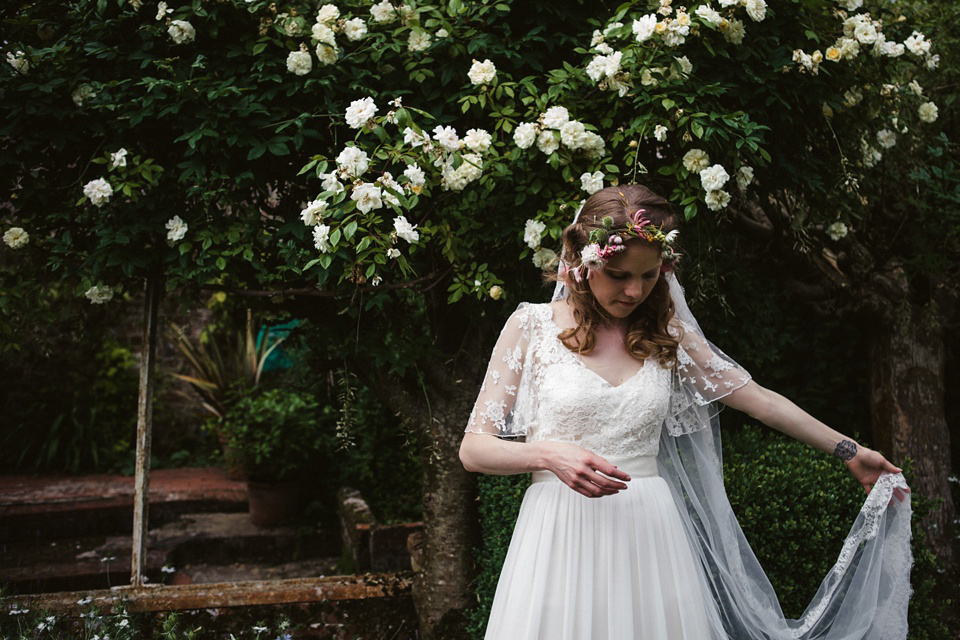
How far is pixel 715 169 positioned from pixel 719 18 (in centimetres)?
58

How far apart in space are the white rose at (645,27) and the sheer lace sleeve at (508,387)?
123 centimetres

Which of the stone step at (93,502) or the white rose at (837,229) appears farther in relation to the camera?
the stone step at (93,502)

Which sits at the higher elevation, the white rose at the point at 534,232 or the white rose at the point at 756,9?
the white rose at the point at 756,9

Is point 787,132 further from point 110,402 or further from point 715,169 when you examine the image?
point 110,402

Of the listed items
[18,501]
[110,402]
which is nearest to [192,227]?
[18,501]

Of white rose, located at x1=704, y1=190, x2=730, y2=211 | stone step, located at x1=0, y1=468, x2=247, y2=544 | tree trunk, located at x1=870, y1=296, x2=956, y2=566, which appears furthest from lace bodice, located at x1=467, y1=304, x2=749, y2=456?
stone step, located at x1=0, y1=468, x2=247, y2=544

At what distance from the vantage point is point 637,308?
248 cm

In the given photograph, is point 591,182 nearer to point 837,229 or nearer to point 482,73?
point 482,73

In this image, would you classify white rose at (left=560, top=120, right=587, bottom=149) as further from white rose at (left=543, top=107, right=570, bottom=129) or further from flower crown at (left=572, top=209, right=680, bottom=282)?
flower crown at (left=572, top=209, right=680, bottom=282)

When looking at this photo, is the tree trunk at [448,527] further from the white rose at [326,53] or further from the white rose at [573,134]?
the white rose at [326,53]

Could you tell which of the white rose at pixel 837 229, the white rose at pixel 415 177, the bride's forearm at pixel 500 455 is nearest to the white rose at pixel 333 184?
the white rose at pixel 415 177

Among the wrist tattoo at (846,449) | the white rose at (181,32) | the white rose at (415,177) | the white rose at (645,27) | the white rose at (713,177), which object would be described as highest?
the white rose at (181,32)

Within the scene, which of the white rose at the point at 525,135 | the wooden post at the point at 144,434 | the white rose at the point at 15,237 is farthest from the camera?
the wooden post at the point at 144,434

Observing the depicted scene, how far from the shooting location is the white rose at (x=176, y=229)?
133 inches
